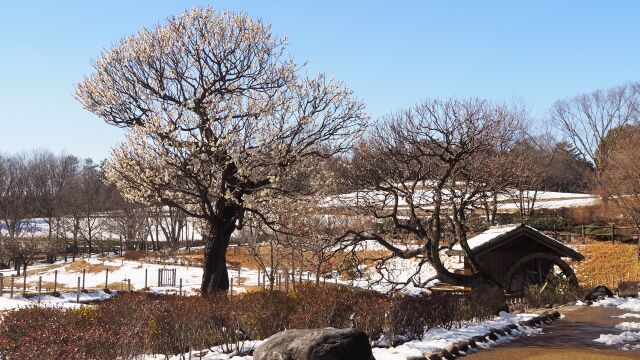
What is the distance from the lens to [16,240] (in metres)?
50.8

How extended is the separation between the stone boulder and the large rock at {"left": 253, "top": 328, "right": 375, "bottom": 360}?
1749 cm

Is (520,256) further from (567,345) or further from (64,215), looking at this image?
(64,215)

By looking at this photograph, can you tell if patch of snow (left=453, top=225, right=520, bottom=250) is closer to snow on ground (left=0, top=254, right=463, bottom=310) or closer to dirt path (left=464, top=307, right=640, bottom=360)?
dirt path (left=464, top=307, right=640, bottom=360)

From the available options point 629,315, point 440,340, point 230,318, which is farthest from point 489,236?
point 230,318

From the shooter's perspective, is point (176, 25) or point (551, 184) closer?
point (176, 25)

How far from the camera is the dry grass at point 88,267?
48.3 m

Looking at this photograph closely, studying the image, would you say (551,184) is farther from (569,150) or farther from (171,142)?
(171,142)

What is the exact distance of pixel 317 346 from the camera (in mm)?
9844

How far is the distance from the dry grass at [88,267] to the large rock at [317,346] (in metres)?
40.6

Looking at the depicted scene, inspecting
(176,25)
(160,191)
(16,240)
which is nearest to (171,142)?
(160,191)

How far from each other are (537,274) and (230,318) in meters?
19.2

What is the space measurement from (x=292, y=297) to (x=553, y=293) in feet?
45.0

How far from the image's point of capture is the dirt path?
12188mm

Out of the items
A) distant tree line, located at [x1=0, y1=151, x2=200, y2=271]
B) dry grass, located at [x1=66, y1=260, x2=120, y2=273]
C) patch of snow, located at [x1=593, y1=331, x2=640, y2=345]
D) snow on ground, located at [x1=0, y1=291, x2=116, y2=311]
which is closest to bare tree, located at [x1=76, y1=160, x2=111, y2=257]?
distant tree line, located at [x1=0, y1=151, x2=200, y2=271]
